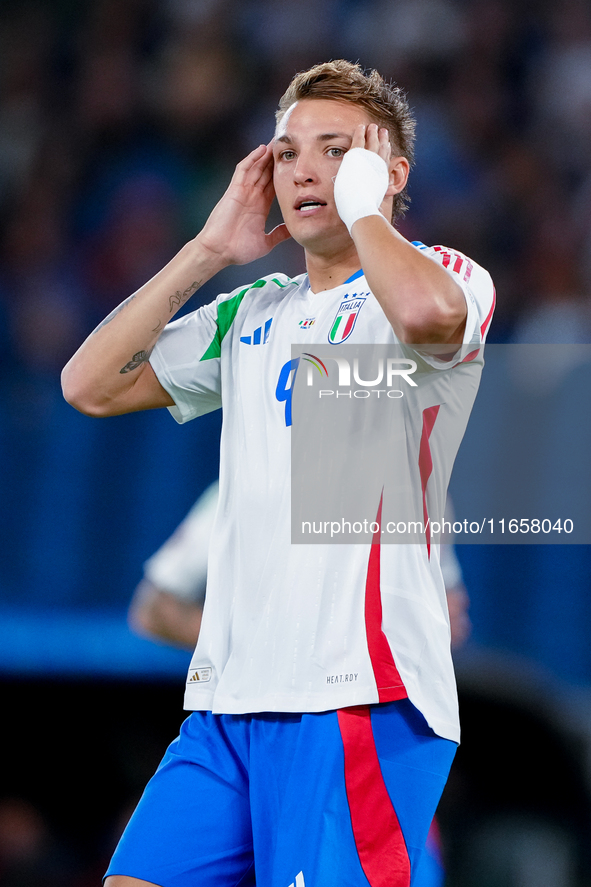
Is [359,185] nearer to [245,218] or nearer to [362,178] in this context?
[362,178]

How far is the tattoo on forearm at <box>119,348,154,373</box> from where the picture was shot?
2527 millimetres

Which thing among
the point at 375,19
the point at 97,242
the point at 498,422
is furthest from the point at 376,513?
the point at 375,19

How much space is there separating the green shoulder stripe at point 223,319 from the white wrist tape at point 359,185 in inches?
17.0

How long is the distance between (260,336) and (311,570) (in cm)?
67

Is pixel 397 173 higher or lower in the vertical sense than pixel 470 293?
higher

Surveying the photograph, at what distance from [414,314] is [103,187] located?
4192mm

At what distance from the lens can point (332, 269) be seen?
2.54m

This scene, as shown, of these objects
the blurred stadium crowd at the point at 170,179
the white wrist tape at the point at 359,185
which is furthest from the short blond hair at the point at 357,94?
the blurred stadium crowd at the point at 170,179

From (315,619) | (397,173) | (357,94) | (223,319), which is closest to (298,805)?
(315,619)

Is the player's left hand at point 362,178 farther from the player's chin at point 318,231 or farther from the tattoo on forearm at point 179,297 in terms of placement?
the tattoo on forearm at point 179,297

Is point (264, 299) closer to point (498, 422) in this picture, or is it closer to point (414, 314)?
point (414, 314)

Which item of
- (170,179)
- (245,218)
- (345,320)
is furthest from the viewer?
(170,179)

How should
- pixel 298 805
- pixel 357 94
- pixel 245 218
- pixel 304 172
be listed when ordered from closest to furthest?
pixel 298 805 → pixel 304 172 → pixel 357 94 → pixel 245 218

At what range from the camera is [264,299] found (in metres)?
2.61
